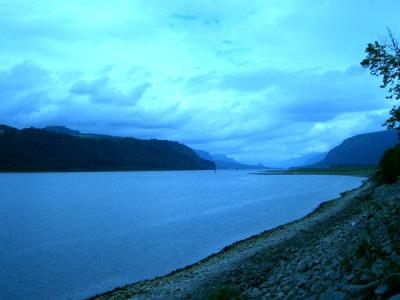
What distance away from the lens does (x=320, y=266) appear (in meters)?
15.8

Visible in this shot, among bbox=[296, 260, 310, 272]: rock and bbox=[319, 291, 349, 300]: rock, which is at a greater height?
bbox=[319, 291, 349, 300]: rock

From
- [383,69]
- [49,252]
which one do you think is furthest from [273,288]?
[49,252]

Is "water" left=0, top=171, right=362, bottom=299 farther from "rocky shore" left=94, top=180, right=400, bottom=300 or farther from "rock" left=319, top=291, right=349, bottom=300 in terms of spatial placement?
"rock" left=319, top=291, right=349, bottom=300

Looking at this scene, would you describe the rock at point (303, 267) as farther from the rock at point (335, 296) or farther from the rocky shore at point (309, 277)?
the rock at point (335, 296)

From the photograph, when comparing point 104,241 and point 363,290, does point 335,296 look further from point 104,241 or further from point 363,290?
point 104,241

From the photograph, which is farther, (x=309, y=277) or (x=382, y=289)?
(x=309, y=277)

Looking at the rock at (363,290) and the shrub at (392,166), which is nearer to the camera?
the rock at (363,290)

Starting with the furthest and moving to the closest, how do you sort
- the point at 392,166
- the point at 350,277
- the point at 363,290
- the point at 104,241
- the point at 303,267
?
1. the point at 392,166
2. the point at 104,241
3. the point at 303,267
4. the point at 350,277
5. the point at 363,290

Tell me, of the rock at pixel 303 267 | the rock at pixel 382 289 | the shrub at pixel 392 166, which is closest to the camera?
the rock at pixel 382 289

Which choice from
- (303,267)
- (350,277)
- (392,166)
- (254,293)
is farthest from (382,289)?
(392,166)

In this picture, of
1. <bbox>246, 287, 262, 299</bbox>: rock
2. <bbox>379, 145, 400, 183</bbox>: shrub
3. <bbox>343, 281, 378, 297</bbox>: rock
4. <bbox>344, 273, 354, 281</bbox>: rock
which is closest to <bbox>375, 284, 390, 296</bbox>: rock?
<bbox>343, 281, 378, 297</bbox>: rock

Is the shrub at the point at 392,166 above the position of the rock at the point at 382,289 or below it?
above

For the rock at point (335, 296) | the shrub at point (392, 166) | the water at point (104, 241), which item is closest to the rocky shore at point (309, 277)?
the rock at point (335, 296)

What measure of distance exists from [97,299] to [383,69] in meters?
21.4
